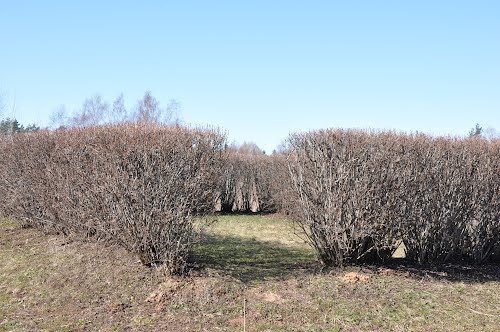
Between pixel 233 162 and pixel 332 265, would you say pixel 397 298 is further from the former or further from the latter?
pixel 233 162

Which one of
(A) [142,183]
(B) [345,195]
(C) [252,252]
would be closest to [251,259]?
(C) [252,252]

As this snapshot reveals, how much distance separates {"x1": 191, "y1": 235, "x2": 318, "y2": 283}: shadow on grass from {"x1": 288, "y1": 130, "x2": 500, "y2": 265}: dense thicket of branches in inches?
26.2

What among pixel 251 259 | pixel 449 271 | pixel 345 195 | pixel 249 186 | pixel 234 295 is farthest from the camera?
pixel 249 186

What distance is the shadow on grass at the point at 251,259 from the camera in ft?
20.6

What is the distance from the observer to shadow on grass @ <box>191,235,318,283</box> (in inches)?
248

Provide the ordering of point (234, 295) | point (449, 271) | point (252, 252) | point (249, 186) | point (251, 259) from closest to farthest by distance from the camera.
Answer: point (234, 295), point (449, 271), point (251, 259), point (252, 252), point (249, 186)

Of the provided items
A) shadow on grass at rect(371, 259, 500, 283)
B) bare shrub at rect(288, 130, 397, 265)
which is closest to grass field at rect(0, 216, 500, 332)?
shadow on grass at rect(371, 259, 500, 283)

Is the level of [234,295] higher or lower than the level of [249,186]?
lower

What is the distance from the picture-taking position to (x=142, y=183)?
5812 millimetres

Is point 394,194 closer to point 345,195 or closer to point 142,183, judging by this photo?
point 345,195

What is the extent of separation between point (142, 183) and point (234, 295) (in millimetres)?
1889

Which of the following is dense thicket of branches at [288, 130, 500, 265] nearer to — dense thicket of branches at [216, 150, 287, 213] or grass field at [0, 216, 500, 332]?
grass field at [0, 216, 500, 332]

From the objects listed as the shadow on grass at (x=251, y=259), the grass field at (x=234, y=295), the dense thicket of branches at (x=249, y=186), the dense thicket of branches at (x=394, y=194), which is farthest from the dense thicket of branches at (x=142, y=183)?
the dense thicket of branches at (x=249, y=186)

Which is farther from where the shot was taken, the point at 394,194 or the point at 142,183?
the point at 394,194
